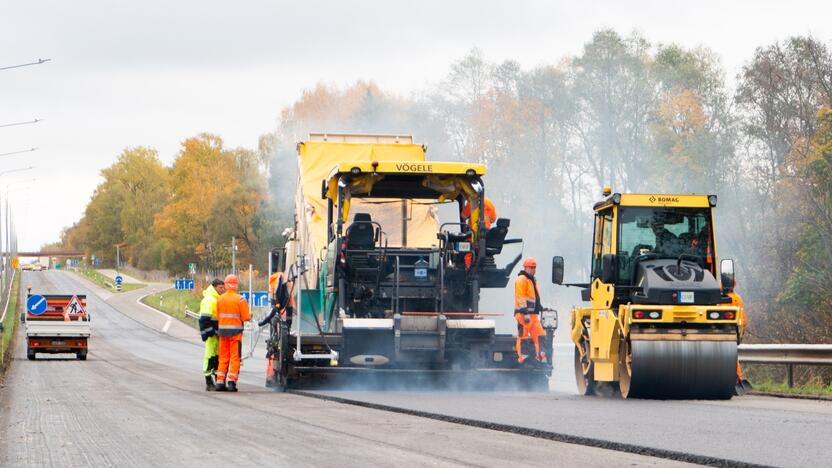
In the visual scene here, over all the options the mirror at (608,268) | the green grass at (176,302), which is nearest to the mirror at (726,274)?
the mirror at (608,268)

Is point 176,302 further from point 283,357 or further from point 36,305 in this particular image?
point 283,357

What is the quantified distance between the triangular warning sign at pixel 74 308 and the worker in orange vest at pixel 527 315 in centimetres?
2489

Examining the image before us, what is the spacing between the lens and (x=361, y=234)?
1755 cm

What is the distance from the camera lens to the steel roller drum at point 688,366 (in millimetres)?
14711

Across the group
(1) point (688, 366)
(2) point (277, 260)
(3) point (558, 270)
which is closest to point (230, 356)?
(2) point (277, 260)

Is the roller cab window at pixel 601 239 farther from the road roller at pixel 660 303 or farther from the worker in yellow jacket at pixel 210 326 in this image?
the worker in yellow jacket at pixel 210 326

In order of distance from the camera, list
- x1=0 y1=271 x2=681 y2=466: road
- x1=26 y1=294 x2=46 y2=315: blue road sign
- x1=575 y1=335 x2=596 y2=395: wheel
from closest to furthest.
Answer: x1=0 y1=271 x2=681 y2=466: road < x1=575 y1=335 x2=596 y2=395: wheel < x1=26 y1=294 x2=46 y2=315: blue road sign

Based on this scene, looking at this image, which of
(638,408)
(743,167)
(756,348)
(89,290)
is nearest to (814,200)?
(743,167)

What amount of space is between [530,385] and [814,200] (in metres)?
20.6

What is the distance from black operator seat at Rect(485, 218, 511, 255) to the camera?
17.7 m

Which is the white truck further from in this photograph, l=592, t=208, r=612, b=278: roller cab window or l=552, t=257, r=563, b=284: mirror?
l=552, t=257, r=563, b=284: mirror

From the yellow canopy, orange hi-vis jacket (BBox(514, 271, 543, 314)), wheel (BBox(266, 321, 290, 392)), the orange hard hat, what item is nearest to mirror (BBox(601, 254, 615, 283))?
orange hi-vis jacket (BBox(514, 271, 543, 314))

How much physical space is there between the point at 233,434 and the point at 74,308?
30.2 metres

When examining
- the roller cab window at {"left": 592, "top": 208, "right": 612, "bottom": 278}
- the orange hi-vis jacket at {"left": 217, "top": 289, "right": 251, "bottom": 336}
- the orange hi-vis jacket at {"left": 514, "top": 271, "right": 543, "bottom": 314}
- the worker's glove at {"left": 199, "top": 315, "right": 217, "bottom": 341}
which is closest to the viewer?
the roller cab window at {"left": 592, "top": 208, "right": 612, "bottom": 278}
